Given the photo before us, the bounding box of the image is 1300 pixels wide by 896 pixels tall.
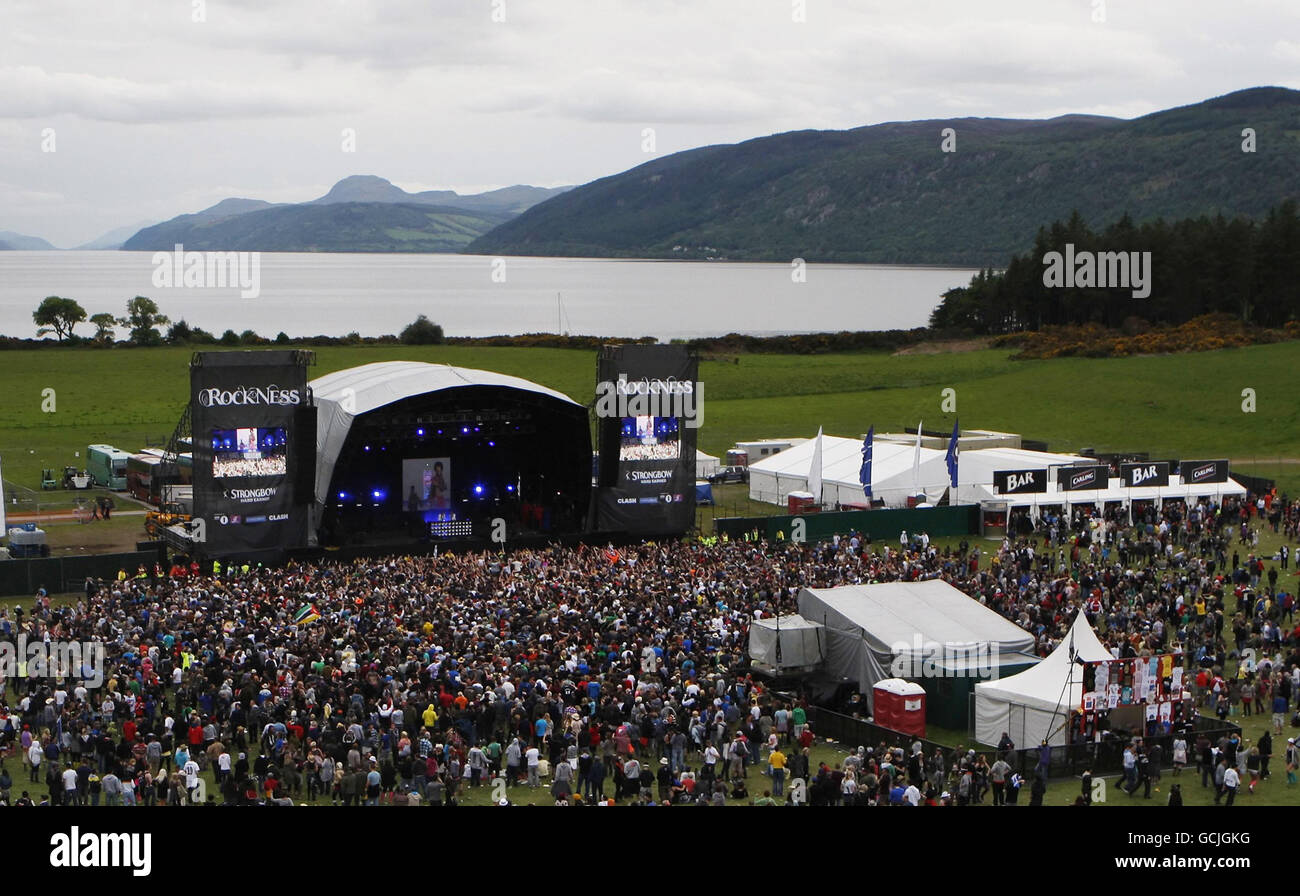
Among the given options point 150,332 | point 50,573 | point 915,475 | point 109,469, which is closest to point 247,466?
point 50,573

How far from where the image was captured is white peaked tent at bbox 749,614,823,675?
25.4m

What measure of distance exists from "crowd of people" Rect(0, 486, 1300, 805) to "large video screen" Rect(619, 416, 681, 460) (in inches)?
274

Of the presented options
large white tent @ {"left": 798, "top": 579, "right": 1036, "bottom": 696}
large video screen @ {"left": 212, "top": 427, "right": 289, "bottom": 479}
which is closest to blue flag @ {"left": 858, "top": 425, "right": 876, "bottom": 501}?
large video screen @ {"left": 212, "top": 427, "right": 289, "bottom": 479}

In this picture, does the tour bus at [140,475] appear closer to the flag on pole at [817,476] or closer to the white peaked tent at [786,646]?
the flag on pole at [817,476]

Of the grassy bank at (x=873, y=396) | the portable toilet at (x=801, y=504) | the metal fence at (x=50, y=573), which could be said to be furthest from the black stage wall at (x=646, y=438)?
the grassy bank at (x=873, y=396)

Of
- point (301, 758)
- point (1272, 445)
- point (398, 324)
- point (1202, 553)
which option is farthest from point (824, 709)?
point (398, 324)

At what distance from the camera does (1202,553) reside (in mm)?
38312

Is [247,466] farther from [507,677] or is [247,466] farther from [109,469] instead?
[507,677]

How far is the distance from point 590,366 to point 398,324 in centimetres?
8169

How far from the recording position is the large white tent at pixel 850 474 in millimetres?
48719

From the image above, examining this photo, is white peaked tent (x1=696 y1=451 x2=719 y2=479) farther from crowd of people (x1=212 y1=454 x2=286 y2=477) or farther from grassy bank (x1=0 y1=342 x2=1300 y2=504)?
crowd of people (x1=212 y1=454 x2=286 y2=477)

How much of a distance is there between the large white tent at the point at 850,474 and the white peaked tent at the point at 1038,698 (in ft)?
82.3

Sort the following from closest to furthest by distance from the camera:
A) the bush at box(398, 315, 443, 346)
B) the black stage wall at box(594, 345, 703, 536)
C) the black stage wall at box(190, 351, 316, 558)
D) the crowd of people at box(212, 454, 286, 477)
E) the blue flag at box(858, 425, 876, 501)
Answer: the black stage wall at box(190, 351, 316, 558) < the crowd of people at box(212, 454, 286, 477) < the black stage wall at box(594, 345, 703, 536) < the blue flag at box(858, 425, 876, 501) < the bush at box(398, 315, 443, 346)
